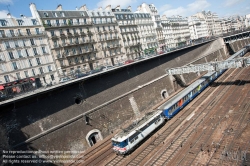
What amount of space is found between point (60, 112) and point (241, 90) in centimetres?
2348

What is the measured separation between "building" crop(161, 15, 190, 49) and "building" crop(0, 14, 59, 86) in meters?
50.8

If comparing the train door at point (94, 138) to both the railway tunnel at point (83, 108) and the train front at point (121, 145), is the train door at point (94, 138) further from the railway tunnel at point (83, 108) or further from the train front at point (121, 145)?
the train front at point (121, 145)

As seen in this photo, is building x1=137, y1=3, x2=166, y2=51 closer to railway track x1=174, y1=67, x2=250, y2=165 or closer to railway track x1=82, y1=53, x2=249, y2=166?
railway track x1=82, y1=53, x2=249, y2=166

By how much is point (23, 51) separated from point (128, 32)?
32.0 m

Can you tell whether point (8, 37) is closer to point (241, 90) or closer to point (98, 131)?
point (98, 131)

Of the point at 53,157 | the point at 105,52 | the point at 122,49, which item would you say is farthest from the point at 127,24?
the point at 53,157

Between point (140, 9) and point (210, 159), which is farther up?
point (140, 9)


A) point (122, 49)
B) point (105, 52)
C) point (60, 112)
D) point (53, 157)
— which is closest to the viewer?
point (53, 157)

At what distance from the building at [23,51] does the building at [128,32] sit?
23.8 metres

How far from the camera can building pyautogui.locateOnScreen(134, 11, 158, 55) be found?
61.8 m

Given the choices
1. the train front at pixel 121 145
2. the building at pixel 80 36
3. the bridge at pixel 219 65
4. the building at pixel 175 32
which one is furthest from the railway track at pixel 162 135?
the building at pixel 175 32

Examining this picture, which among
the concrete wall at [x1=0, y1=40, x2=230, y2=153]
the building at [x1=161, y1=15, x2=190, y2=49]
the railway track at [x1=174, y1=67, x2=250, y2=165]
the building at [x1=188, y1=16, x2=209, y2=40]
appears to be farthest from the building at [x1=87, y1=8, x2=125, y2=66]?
the building at [x1=188, y1=16, x2=209, y2=40]

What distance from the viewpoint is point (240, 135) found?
564 inches

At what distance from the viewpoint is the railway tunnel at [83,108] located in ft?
48.6
